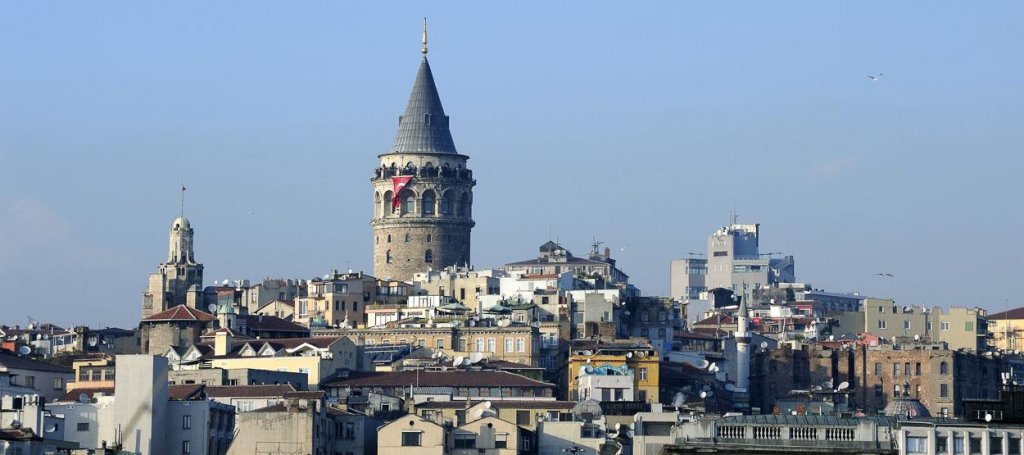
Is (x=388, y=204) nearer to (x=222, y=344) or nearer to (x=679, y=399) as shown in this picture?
(x=222, y=344)

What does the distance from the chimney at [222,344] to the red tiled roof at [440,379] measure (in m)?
10.5

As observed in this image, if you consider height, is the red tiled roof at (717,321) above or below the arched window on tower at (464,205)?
below

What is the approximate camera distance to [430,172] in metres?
195

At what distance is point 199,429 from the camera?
111 m

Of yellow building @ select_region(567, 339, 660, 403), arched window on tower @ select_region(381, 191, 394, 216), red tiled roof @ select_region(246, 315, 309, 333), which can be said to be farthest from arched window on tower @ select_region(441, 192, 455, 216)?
yellow building @ select_region(567, 339, 660, 403)

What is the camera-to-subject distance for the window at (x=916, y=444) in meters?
71.8

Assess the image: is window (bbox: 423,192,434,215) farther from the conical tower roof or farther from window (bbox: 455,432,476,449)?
window (bbox: 455,432,476,449)

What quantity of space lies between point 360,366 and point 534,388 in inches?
498

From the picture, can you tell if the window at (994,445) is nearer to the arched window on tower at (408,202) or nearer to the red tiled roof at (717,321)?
the red tiled roof at (717,321)

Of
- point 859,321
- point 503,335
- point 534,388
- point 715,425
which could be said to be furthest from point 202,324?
point 715,425

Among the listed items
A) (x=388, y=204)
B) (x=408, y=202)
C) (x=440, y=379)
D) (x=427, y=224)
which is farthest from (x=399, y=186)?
(x=440, y=379)

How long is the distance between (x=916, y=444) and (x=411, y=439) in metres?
39.1

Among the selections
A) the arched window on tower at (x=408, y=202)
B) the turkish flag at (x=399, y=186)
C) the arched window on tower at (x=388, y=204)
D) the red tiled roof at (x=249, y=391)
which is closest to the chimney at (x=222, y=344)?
the red tiled roof at (x=249, y=391)

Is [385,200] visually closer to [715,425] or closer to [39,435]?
[39,435]
